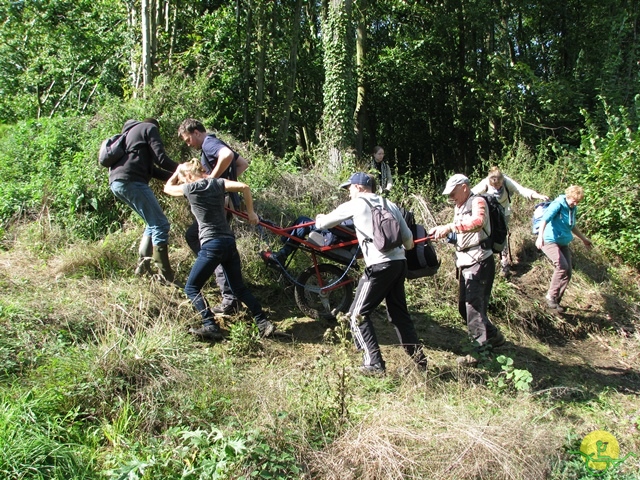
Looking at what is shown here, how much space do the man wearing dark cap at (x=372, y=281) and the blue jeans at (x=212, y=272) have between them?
0.97 m

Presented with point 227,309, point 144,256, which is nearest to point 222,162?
point 144,256

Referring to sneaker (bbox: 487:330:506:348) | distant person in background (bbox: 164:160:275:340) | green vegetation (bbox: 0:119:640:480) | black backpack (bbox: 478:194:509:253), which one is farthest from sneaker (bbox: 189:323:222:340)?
black backpack (bbox: 478:194:509:253)

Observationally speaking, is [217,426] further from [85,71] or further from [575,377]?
[85,71]

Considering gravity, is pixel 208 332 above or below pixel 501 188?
below

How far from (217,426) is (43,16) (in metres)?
12.8

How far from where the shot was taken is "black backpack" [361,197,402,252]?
4.88 metres

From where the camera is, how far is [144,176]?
5574 millimetres

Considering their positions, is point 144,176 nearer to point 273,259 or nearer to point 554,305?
point 273,259

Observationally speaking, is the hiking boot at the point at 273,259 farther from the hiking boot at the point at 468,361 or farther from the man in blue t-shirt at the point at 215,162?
the hiking boot at the point at 468,361

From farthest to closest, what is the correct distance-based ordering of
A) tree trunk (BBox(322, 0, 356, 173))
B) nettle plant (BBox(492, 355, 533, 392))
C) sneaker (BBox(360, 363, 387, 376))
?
tree trunk (BBox(322, 0, 356, 173)), sneaker (BBox(360, 363, 387, 376)), nettle plant (BBox(492, 355, 533, 392))

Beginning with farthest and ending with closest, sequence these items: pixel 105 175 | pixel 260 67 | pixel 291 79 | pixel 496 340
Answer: pixel 291 79
pixel 260 67
pixel 105 175
pixel 496 340

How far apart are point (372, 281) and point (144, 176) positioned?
2.61 m

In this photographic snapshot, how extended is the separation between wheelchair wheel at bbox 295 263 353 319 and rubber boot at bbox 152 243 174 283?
1.46 m

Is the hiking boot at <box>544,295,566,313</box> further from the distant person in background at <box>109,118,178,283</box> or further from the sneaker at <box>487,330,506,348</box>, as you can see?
the distant person in background at <box>109,118,178,283</box>
